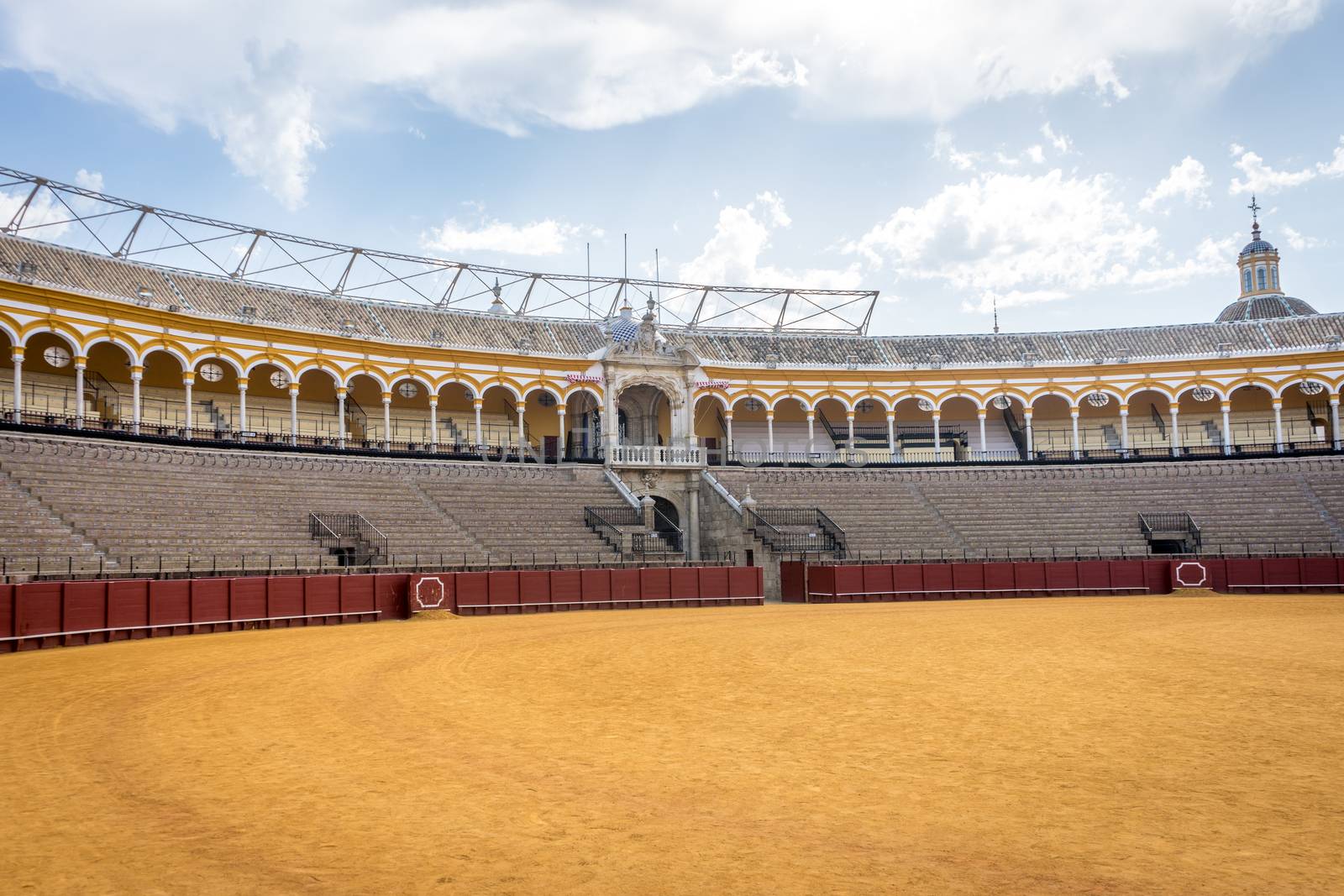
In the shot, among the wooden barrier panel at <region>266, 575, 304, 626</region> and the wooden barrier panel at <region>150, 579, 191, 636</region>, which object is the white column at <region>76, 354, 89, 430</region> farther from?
the wooden barrier panel at <region>150, 579, 191, 636</region>

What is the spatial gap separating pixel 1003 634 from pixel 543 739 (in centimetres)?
1261

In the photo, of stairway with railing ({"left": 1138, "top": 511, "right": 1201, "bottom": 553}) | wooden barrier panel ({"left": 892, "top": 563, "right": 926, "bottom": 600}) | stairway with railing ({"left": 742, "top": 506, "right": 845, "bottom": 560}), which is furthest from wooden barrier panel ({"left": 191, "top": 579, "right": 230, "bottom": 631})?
stairway with railing ({"left": 1138, "top": 511, "right": 1201, "bottom": 553})

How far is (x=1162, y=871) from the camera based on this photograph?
6070mm

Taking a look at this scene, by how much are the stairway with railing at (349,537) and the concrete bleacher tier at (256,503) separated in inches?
15.6

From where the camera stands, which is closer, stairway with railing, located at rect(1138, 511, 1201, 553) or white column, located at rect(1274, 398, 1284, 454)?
stairway with railing, located at rect(1138, 511, 1201, 553)

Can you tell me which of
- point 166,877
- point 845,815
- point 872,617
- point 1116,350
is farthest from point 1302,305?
point 166,877

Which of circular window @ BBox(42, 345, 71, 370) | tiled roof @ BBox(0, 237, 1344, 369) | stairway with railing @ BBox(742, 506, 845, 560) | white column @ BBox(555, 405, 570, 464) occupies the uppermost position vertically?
tiled roof @ BBox(0, 237, 1344, 369)

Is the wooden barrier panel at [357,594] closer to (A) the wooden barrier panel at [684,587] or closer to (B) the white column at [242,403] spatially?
(A) the wooden barrier panel at [684,587]

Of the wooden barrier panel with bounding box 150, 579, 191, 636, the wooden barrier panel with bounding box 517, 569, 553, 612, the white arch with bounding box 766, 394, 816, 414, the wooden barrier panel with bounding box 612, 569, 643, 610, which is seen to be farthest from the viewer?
the white arch with bounding box 766, 394, 816, 414

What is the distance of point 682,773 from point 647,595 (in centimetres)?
2174

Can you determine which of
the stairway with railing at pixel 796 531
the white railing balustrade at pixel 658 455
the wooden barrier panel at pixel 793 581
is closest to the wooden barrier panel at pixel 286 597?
the wooden barrier panel at pixel 793 581

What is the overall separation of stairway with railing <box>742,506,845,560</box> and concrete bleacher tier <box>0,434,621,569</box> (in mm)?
5629

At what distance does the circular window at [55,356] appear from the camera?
31172mm

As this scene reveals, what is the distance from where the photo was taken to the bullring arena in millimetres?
6980
